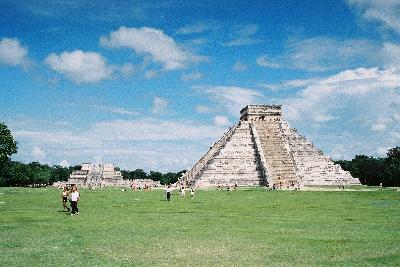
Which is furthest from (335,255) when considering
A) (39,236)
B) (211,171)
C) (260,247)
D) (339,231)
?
(211,171)

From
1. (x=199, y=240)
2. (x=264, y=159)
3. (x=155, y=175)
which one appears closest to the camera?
(x=199, y=240)

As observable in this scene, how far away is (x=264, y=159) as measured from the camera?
174 ft

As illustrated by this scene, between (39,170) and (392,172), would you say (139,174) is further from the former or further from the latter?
(392,172)

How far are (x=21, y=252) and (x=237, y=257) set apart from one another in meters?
4.52

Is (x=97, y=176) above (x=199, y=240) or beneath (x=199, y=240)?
above

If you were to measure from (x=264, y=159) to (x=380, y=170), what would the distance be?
35.5 m

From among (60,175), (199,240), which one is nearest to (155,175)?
(60,175)

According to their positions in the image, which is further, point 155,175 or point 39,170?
point 155,175

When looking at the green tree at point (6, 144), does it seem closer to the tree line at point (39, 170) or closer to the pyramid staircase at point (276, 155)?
the tree line at point (39, 170)

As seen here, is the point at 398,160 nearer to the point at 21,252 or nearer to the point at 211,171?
the point at 211,171

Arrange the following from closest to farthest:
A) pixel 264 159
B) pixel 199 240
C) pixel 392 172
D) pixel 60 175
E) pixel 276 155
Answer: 1. pixel 199 240
2. pixel 264 159
3. pixel 276 155
4. pixel 392 172
5. pixel 60 175

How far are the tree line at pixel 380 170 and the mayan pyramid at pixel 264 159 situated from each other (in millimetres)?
20319

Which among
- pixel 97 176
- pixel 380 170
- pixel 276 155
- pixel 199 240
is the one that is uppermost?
pixel 276 155

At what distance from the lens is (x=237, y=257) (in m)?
9.56
